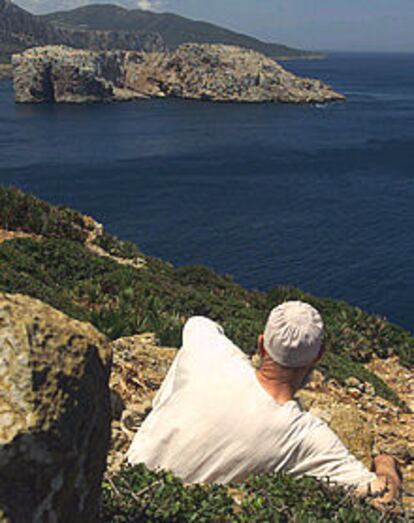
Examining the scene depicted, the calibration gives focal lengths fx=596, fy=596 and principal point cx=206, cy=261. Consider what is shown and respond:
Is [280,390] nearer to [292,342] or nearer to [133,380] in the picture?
[292,342]

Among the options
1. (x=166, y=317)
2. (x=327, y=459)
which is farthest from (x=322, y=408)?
(x=166, y=317)

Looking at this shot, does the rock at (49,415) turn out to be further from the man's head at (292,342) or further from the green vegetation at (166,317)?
the man's head at (292,342)

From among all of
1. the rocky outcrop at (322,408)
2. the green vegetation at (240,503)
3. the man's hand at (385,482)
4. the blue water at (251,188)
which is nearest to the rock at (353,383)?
the rocky outcrop at (322,408)

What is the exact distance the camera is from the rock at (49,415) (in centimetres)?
299

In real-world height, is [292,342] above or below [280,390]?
above

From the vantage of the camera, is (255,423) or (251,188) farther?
(251,188)

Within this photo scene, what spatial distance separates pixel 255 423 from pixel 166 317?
9212mm

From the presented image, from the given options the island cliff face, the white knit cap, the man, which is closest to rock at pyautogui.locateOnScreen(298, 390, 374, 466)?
the man

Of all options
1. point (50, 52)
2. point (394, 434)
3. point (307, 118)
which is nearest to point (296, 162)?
point (307, 118)

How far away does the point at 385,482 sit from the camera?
13.2 feet

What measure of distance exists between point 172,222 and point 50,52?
142105 mm

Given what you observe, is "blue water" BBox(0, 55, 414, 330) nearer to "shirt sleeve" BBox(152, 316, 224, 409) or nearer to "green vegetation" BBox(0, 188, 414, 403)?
"green vegetation" BBox(0, 188, 414, 403)

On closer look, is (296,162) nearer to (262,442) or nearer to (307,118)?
(307,118)

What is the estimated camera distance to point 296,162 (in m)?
94.7
